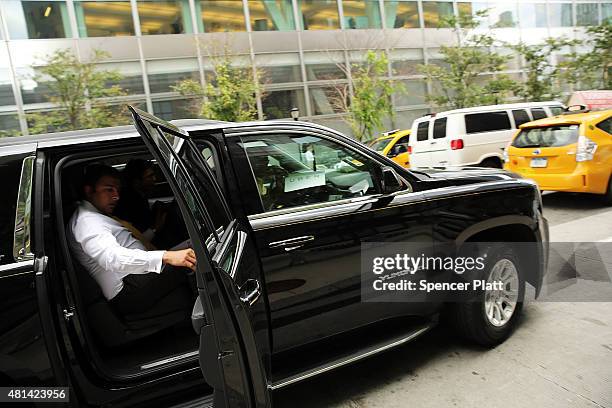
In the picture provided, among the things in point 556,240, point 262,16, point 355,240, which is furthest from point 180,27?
point 355,240

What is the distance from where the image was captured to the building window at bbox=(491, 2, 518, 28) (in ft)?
83.6

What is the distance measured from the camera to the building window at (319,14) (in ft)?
72.7

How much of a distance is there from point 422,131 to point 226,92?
30.7 ft

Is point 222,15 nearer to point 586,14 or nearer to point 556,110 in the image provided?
point 556,110

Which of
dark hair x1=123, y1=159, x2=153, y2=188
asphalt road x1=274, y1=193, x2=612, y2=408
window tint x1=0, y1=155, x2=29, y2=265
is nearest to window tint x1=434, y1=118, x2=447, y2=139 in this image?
asphalt road x1=274, y1=193, x2=612, y2=408

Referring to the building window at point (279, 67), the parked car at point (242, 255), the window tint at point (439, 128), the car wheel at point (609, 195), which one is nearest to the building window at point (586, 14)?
the building window at point (279, 67)

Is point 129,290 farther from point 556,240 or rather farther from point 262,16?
point 262,16

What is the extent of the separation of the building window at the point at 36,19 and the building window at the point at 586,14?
30447 mm

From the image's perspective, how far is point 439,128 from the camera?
34.8ft

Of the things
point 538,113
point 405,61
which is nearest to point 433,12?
point 405,61

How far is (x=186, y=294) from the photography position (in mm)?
2695

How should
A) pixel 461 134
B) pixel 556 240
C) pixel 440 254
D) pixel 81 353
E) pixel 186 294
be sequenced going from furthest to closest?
pixel 461 134
pixel 556 240
pixel 440 254
pixel 186 294
pixel 81 353

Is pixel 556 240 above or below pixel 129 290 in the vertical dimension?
below

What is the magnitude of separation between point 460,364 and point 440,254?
0.83m
